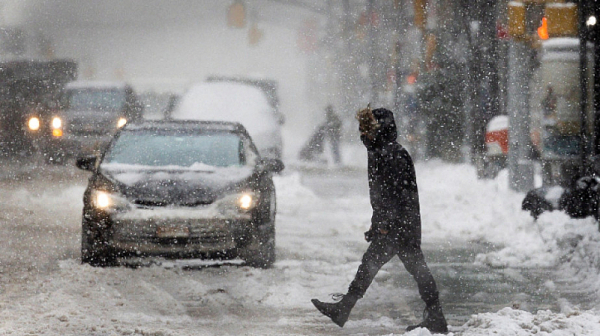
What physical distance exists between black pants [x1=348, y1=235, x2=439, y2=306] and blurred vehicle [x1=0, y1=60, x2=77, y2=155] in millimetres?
15902

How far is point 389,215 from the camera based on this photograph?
24.0ft

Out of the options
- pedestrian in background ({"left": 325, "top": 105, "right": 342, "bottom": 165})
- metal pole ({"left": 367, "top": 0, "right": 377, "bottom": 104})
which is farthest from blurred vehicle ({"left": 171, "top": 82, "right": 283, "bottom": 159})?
metal pole ({"left": 367, "top": 0, "right": 377, "bottom": 104})

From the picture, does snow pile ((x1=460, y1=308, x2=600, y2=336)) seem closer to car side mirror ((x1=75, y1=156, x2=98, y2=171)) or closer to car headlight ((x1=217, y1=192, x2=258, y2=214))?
car headlight ((x1=217, y1=192, x2=258, y2=214))

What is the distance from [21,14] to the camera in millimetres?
35031

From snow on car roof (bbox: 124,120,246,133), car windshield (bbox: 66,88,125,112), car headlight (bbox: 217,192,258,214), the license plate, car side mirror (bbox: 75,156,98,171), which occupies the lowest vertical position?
the license plate

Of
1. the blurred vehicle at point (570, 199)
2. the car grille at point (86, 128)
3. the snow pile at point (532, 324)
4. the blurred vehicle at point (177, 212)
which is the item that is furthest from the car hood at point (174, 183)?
the car grille at point (86, 128)

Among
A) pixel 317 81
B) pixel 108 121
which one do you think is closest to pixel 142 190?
pixel 108 121

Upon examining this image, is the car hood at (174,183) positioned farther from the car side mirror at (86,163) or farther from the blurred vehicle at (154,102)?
the blurred vehicle at (154,102)

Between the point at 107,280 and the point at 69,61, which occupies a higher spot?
the point at 69,61

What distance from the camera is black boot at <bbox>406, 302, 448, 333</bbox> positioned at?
7.33m

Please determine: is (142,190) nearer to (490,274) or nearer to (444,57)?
(490,274)

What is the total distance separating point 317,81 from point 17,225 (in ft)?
179

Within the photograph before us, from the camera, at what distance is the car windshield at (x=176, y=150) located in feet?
35.1

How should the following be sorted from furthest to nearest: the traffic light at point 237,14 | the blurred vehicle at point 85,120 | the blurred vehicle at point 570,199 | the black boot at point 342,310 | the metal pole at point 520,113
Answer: the traffic light at point 237,14 → the blurred vehicle at point 85,120 → the metal pole at point 520,113 → the blurred vehicle at point 570,199 → the black boot at point 342,310
